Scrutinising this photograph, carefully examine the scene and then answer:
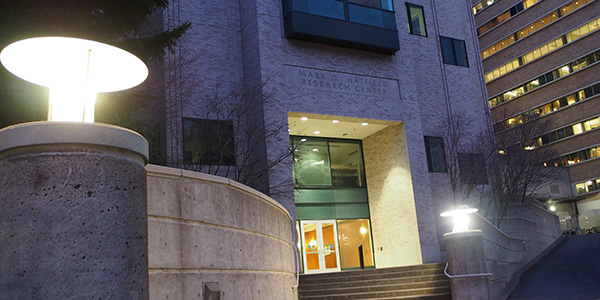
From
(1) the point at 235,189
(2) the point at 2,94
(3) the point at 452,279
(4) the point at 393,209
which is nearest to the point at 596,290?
(3) the point at 452,279

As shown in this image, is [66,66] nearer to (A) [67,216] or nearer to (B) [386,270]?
(A) [67,216]

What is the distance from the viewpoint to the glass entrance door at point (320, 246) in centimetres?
2483

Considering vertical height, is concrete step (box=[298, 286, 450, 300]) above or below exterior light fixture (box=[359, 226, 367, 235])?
below

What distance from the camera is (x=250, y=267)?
29.4 ft

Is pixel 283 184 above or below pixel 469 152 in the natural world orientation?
below

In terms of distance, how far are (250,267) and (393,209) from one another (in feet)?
55.3

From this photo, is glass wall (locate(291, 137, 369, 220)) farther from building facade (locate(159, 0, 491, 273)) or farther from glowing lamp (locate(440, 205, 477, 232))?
glowing lamp (locate(440, 205, 477, 232))

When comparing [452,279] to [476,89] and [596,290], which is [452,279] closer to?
[596,290]

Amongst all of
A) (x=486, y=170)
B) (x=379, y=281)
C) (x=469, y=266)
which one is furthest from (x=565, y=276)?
(x=486, y=170)

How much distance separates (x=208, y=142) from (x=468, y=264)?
970cm

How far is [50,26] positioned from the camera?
11250 millimetres

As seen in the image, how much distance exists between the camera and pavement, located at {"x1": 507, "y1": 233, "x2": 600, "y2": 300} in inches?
663

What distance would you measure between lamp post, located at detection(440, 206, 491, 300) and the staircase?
3.63 feet

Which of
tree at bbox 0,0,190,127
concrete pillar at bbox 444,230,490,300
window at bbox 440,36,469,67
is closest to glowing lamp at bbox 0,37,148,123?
tree at bbox 0,0,190,127
